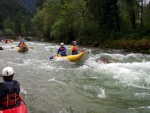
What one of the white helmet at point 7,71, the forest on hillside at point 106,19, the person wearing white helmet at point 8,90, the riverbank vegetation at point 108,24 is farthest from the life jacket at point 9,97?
the forest on hillside at point 106,19

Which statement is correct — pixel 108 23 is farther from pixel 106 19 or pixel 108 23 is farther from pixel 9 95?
pixel 9 95

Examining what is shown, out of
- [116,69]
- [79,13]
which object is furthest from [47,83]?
[79,13]

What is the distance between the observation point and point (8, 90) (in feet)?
16.2

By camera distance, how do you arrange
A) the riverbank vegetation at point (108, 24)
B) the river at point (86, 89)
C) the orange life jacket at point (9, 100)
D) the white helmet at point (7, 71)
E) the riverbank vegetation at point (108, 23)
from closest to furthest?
the white helmet at point (7, 71) < the orange life jacket at point (9, 100) < the river at point (86, 89) < the riverbank vegetation at point (108, 24) < the riverbank vegetation at point (108, 23)

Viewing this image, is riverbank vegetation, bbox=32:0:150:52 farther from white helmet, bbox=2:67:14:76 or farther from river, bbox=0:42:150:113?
white helmet, bbox=2:67:14:76

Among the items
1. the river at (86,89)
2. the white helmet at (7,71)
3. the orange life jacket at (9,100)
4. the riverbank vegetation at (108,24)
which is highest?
the riverbank vegetation at (108,24)

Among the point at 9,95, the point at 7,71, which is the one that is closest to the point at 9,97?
the point at 9,95

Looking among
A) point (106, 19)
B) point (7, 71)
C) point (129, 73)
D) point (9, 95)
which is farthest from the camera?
point (106, 19)

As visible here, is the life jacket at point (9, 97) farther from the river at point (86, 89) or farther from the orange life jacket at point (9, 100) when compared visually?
the river at point (86, 89)

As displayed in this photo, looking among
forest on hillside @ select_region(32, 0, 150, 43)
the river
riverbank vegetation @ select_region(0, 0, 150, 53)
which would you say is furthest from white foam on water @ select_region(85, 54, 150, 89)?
forest on hillside @ select_region(32, 0, 150, 43)

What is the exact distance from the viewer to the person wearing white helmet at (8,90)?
4.90 m

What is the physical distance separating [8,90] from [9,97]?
0.57 ft

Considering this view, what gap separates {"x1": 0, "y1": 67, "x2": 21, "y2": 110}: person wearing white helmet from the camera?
490 cm

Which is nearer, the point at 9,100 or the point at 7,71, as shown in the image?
the point at 7,71
